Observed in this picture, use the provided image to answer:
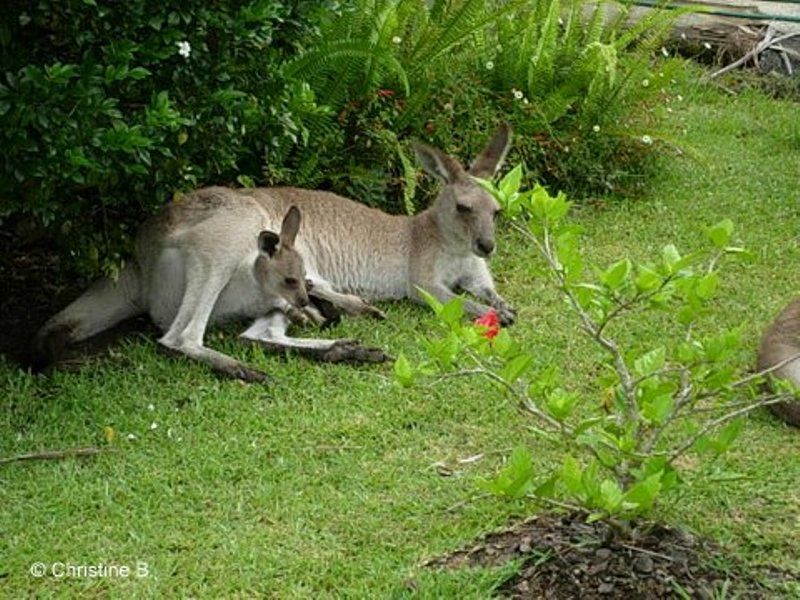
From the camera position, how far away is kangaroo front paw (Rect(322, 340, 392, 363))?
21.8ft

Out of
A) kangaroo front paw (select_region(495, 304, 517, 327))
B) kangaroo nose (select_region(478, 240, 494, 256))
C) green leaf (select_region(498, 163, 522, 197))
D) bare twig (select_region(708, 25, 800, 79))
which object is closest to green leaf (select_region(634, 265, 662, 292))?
green leaf (select_region(498, 163, 522, 197))

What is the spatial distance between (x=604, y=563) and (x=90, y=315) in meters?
3.33

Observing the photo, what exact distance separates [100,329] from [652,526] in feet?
10.9

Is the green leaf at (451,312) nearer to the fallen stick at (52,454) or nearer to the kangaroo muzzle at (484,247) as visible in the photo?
the fallen stick at (52,454)

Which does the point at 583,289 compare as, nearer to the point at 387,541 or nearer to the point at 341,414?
the point at 387,541

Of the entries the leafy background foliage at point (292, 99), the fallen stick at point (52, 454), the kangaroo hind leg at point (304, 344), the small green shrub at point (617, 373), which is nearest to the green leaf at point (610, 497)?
the small green shrub at point (617, 373)

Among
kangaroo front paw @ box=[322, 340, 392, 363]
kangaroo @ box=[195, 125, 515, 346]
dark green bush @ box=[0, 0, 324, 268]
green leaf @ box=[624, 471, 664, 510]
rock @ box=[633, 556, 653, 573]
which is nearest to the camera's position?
green leaf @ box=[624, 471, 664, 510]

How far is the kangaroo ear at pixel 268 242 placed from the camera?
22.8 feet

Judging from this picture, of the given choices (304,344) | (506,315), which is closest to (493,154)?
(506,315)

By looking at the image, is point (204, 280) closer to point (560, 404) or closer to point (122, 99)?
point (122, 99)

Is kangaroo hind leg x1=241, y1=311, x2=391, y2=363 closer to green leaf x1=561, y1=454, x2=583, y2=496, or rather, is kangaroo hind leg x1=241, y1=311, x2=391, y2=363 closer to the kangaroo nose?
the kangaroo nose

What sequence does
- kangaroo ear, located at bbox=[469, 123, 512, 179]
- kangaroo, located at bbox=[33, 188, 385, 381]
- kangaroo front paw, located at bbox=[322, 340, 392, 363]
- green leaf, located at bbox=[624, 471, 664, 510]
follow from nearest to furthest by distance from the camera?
green leaf, located at bbox=[624, 471, 664, 510], kangaroo front paw, located at bbox=[322, 340, 392, 363], kangaroo, located at bbox=[33, 188, 385, 381], kangaroo ear, located at bbox=[469, 123, 512, 179]

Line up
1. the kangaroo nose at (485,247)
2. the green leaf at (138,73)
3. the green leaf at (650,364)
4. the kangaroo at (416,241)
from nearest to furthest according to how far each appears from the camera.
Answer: the green leaf at (650,364)
the green leaf at (138,73)
the kangaroo nose at (485,247)
the kangaroo at (416,241)

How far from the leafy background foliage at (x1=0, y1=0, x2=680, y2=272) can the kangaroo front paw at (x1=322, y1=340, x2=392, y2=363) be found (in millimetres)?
1030
